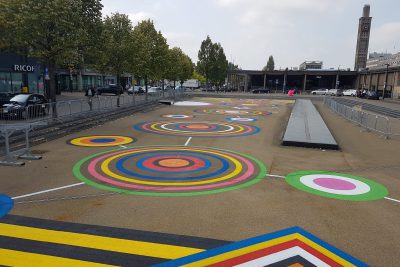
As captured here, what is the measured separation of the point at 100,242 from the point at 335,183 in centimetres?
742

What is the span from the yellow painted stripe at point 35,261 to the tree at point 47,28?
15087 mm

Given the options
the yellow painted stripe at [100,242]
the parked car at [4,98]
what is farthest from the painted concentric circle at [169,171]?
the parked car at [4,98]

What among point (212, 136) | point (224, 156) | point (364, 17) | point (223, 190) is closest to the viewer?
point (223, 190)

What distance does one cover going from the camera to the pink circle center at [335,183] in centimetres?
952

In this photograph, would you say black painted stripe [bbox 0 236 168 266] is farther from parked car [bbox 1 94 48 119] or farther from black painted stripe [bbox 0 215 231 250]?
parked car [bbox 1 94 48 119]

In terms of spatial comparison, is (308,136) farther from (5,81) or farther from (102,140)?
(5,81)

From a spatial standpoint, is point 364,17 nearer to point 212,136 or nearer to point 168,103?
point 168,103

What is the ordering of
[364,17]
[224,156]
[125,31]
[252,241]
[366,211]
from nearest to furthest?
[252,241]
[366,211]
[224,156]
[125,31]
[364,17]

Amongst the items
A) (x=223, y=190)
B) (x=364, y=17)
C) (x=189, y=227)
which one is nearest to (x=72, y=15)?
(x=223, y=190)

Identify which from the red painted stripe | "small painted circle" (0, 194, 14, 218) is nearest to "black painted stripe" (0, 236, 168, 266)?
the red painted stripe

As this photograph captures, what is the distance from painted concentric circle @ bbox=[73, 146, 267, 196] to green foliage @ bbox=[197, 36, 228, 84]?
7260 centimetres

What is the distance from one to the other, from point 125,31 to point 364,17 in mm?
113563

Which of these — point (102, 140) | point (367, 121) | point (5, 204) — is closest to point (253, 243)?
point (5, 204)

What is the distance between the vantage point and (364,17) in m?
114
